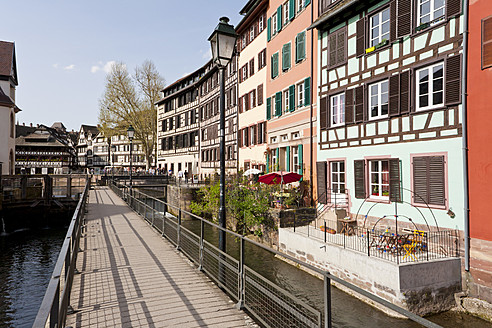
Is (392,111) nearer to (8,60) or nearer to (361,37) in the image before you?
(361,37)

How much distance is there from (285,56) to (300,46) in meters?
2.07

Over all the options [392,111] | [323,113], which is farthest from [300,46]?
[392,111]

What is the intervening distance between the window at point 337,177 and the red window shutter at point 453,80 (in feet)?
19.2

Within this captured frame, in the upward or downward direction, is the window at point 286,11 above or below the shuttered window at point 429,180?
above

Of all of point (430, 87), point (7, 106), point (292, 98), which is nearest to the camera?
point (430, 87)

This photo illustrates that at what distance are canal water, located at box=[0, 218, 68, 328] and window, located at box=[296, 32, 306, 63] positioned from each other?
1641 centimetres

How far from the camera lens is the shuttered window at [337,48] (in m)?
15.7

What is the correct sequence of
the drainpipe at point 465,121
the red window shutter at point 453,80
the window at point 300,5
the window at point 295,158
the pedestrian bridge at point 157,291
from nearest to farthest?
the pedestrian bridge at point 157,291 < the drainpipe at point 465,121 < the red window shutter at point 453,80 < the window at point 300,5 < the window at point 295,158

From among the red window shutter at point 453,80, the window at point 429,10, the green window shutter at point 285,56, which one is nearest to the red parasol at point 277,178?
the green window shutter at point 285,56

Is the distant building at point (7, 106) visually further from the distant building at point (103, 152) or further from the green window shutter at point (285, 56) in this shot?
the distant building at point (103, 152)

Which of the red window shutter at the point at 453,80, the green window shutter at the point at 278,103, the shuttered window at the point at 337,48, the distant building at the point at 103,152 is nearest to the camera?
the red window shutter at the point at 453,80

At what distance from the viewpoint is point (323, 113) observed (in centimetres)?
1712

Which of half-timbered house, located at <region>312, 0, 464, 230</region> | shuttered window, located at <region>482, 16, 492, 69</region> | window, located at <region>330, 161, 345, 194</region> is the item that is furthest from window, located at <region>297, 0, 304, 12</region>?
shuttered window, located at <region>482, 16, 492, 69</region>

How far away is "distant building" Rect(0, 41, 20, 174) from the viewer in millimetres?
34469
